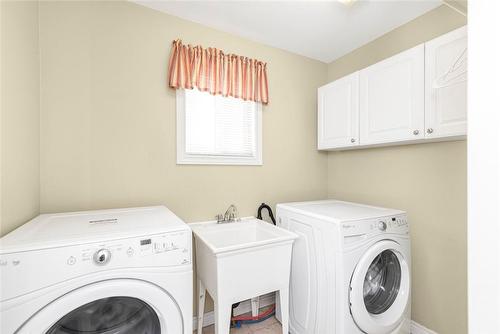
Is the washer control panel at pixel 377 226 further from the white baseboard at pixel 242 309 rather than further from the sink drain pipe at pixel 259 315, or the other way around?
the white baseboard at pixel 242 309

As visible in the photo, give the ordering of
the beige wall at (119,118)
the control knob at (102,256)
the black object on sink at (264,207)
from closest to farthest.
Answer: the control knob at (102,256) < the beige wall at (119,118) < the black object on sink at (264,207)

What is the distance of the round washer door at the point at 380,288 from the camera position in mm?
1422

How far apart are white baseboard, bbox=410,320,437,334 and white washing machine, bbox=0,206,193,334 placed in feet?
6.01

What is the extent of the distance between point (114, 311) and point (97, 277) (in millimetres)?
282

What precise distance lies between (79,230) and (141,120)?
92cm

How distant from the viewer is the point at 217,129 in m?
2.04

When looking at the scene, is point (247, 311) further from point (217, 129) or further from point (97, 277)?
point (217, 129)

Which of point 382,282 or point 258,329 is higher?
point 382,282

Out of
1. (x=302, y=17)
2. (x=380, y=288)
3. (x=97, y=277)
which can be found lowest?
(x=380, y=288)

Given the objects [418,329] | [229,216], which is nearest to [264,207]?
[229,216]

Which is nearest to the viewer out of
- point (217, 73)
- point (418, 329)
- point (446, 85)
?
point (446, 85)

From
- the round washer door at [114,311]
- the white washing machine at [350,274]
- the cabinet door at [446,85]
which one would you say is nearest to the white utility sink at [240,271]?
the white washing machine at [350,274]

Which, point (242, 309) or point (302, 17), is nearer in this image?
point (302, 17)

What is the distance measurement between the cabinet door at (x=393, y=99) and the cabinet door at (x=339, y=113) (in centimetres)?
7
